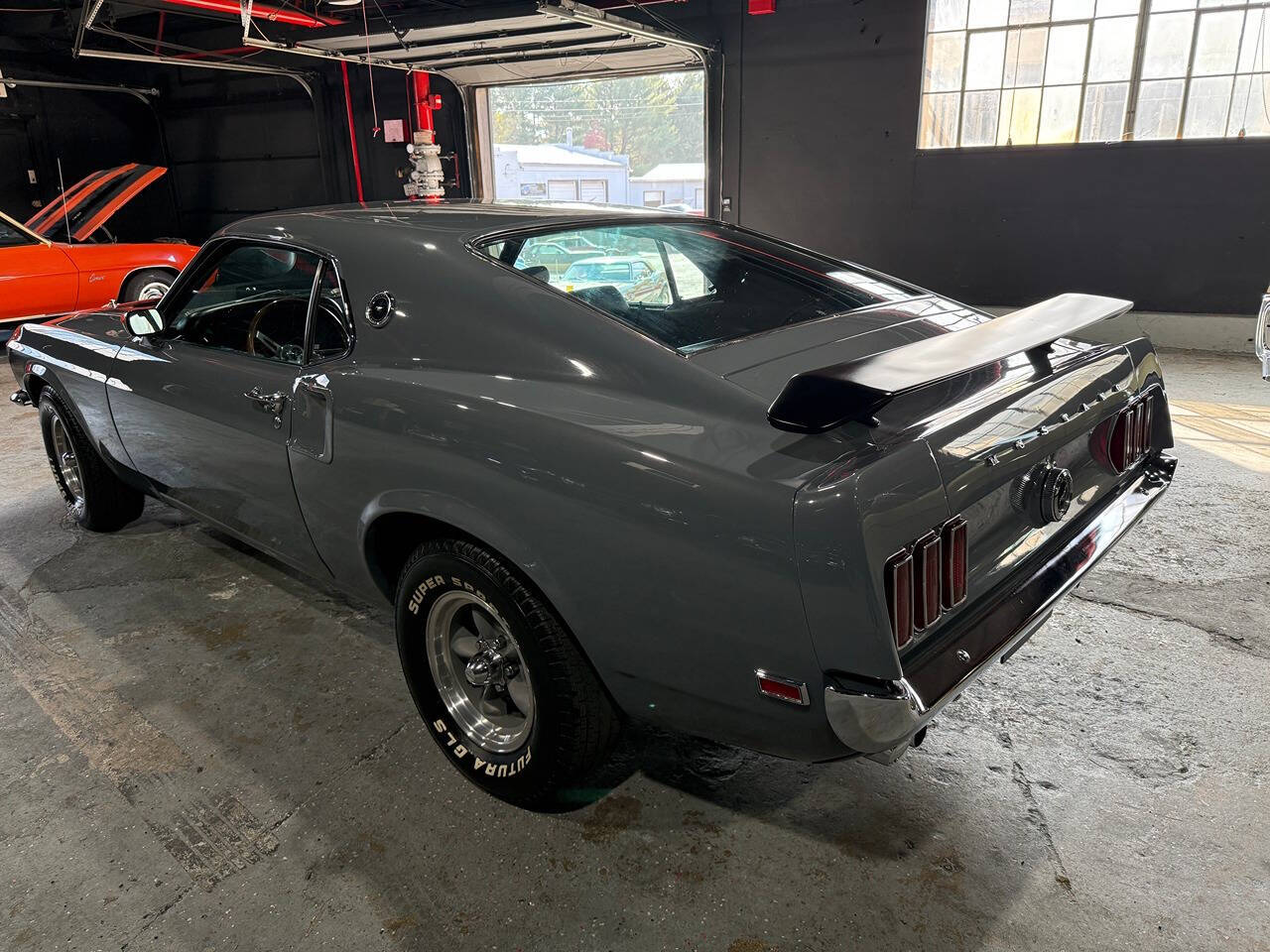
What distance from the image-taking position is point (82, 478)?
3520 mm

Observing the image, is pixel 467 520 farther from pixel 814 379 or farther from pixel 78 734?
pixel 78 734

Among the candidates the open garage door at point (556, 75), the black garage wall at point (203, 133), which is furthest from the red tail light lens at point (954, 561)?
the black garage wall at point (203, 133)

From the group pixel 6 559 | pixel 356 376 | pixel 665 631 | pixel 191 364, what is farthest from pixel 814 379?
pixel 6 559

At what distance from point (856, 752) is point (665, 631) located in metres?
0.40

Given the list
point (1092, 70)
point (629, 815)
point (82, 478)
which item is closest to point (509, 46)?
point (1092, 70)

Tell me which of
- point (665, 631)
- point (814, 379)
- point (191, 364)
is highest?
point (814, 379)

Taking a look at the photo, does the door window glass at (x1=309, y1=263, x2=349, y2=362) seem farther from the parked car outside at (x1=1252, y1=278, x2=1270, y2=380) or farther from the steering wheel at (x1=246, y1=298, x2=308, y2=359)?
the parked car outside at (x1=1252, y1=278, x2=1270, y2=380)

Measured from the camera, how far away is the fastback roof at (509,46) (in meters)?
7.31

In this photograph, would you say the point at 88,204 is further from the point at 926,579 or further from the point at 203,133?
the point at 926,579

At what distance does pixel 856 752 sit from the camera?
4.77 ft

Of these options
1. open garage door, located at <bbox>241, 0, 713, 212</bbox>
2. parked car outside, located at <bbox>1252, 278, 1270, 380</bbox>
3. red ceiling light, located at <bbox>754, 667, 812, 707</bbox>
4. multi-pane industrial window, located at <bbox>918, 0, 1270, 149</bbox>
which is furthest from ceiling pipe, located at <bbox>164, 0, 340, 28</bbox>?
parked car outside, located at <bbox>1252, 278, 1270, 380</bbox>

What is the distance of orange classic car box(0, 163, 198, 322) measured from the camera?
7438 millimetres

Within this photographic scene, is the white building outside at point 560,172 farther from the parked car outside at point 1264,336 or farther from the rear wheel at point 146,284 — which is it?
the parked car outside at point 1264,336

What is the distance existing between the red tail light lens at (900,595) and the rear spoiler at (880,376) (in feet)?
0.85
